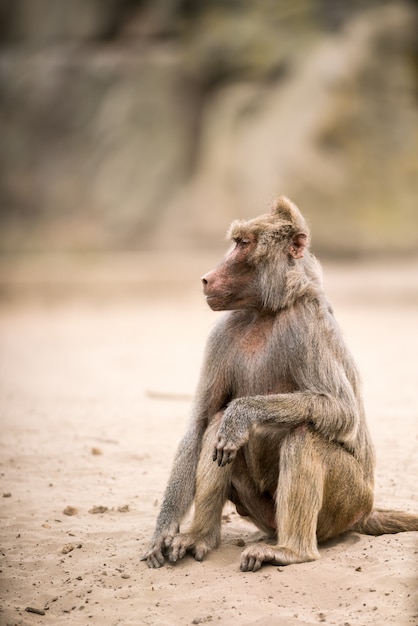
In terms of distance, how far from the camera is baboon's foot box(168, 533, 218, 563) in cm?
433

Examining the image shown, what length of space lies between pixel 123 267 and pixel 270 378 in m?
13.0

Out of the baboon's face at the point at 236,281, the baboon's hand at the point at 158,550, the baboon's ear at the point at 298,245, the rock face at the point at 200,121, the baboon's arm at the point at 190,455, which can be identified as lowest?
the baboon's hand at the point at 158,550

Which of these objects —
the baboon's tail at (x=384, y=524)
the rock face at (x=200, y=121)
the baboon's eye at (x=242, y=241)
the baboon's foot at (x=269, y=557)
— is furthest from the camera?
the rock face at (x=200, y=121)

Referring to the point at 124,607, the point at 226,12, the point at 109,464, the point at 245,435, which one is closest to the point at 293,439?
the point at 245,435

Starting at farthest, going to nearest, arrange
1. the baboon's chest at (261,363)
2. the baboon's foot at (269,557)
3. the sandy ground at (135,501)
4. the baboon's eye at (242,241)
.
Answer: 1. the baboon's eye at (242,241)
2. the baboon's chest at (261,363)
3. the baboon's foot at (269,557)
4. the sandy ground at (135,501)

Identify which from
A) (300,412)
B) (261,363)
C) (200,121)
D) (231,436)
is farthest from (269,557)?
(200,121)

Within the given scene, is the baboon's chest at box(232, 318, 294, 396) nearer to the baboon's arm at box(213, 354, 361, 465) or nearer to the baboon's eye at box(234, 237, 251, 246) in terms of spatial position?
the baboon's arm at box(213, 354, 361, 465)

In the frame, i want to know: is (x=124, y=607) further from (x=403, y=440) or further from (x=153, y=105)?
(x=153, y=105)

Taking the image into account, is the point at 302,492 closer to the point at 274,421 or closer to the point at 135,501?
the point at 274,421

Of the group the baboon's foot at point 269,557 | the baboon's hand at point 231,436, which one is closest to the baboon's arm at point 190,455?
the baboon's hand at point 231,436

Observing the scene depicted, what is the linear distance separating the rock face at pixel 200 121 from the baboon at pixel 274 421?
12.0m

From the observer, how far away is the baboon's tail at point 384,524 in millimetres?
4523

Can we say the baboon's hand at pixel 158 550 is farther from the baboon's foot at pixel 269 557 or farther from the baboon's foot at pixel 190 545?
the baboon's foot at pixel 269 557

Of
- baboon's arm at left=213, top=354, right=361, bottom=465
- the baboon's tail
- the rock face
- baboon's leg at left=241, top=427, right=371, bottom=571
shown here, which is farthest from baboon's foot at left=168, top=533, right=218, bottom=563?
the rock face
